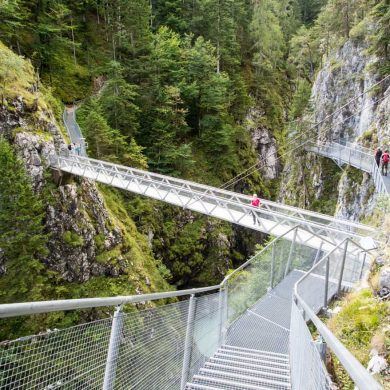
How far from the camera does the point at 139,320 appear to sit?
11.1ft

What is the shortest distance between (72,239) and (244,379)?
46.6 feet

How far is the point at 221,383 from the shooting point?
5.25 meters

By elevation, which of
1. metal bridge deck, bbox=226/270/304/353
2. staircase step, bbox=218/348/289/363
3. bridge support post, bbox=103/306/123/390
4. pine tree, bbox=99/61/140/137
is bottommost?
metal bridge deck, bbox=226/270/304/353

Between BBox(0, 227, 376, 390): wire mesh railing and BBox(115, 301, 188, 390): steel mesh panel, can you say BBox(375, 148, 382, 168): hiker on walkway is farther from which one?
BBox(115, 301, 188, 390): steel mesh panel

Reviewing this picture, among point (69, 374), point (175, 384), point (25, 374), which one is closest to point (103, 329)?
point (69, 374)

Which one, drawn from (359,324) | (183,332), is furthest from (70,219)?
(359,324)

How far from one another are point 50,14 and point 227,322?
3046 cm

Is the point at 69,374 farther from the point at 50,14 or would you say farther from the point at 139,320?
the point at 50,14

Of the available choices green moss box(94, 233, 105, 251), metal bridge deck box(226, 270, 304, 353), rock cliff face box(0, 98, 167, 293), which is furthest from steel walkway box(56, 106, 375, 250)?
green moss box(94, 233, 105, 251)

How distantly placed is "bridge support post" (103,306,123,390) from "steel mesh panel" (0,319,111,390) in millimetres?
57

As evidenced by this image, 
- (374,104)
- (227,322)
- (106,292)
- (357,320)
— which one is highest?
(374,104)

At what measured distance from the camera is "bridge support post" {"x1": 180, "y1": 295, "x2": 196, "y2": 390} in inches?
191

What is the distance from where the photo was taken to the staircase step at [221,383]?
507 centimetres

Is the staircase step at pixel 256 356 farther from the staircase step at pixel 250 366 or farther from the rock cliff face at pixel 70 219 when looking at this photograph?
the rock cliff face at pixel 70 219
